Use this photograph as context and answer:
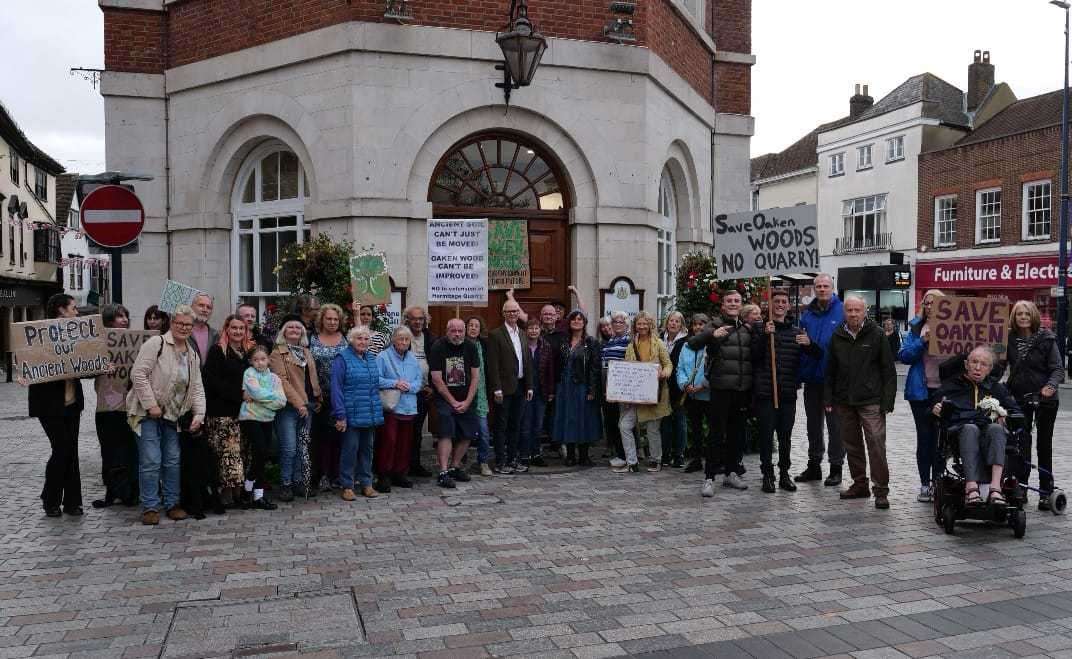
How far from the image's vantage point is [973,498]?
7.19 m

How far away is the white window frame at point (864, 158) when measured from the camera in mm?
42375

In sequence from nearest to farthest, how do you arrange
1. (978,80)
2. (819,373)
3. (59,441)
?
(59,441), (819,373), (978,80)

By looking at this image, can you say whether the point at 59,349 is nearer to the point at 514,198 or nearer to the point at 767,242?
the point at 514,198

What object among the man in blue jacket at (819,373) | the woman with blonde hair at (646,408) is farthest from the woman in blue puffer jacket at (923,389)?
the woman with blonde hair at (646,408)

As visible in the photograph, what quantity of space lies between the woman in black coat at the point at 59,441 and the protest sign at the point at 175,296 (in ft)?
4.24

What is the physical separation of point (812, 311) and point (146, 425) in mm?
6549

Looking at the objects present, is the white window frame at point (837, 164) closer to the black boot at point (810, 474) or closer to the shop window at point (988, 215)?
the shop window at point (988, 215)

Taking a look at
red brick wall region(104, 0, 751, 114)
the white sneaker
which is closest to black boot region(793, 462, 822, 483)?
the white sneaker

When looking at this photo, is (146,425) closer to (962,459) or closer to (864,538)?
(864,538)

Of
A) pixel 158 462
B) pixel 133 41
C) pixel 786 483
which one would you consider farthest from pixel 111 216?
pixel 786 483

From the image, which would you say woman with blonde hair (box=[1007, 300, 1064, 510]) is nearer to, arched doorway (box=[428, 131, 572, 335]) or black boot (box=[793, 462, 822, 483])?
black boot (box=[793, 462, 822, 483])

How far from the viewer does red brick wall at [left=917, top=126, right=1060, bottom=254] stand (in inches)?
1276

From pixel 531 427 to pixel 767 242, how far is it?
11.1ft

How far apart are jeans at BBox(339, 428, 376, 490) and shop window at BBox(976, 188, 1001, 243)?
3222cm
